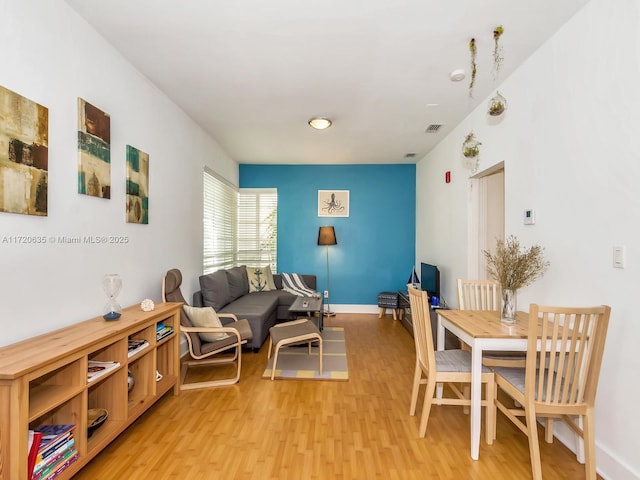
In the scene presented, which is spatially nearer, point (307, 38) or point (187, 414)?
point (307, 38)

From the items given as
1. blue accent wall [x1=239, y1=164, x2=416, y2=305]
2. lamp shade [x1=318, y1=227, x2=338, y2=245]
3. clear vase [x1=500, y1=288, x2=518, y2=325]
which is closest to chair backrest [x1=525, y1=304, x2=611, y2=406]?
clear vase [x1=500, y1=288, x2=518, y2=325]

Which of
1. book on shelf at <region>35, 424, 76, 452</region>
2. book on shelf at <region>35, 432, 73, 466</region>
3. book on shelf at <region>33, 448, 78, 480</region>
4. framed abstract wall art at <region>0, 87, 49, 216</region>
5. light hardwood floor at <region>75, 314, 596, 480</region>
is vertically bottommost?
light hardwood floor at <region>75, 314, 596, 480</region>

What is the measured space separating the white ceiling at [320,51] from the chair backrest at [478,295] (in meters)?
1.57

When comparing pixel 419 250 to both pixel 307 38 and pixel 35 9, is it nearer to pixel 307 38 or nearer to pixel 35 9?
pixel 307 38

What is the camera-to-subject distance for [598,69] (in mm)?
1941

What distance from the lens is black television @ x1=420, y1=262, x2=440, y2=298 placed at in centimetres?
451

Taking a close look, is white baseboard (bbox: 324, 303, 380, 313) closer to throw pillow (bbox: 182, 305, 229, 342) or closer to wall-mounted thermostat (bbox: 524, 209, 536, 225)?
throw pillow (bbox: 182, 305, 229, 342)

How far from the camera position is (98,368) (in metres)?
1.93

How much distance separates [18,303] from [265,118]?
2.87 m

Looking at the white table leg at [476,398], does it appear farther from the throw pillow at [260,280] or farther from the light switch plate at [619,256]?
the throw pillow at [260,280]

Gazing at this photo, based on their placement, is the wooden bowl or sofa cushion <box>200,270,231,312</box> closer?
the wooden bowl

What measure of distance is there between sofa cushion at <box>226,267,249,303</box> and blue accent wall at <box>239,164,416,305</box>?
3.58 ft

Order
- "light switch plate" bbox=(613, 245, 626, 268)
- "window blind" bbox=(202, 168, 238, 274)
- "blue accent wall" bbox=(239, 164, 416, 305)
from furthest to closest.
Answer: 1. "blue accent wall" bbox=(239, 164, 416, 305)
2. "window blind" bbox=(202, 168, 238, 274)
3. "light switch plate" bbox=(613, 245, 626, 268)

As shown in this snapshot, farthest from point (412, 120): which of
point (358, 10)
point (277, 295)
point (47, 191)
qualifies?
point (47, 191)
